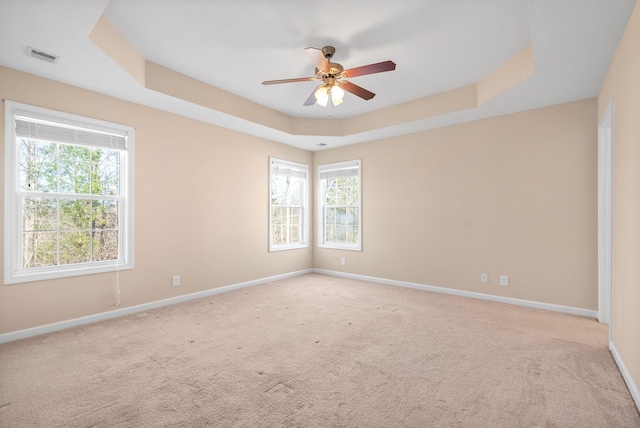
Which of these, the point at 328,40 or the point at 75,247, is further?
the point at 75,247

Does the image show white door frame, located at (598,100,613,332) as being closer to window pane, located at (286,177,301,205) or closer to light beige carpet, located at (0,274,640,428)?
light beige carpet, located at (0,274,640,428)

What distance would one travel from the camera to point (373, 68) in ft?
8.73

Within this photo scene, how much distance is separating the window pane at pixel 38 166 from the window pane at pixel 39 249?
1.54 feet

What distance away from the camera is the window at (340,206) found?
5.71m

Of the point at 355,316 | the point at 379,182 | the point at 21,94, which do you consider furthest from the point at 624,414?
the point at 21,94

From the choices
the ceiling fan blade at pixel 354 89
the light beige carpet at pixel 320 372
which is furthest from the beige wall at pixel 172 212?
the ceiling fan blade at pixel 354 89

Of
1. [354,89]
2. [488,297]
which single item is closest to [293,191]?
[354,89]

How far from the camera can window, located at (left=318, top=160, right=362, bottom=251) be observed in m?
5.71

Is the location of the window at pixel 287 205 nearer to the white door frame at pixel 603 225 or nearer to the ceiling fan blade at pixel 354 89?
the ceiling fan blade at pixel 354 89

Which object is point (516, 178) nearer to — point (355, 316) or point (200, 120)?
point (355, 316)

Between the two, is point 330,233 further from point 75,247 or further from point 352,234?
point 75,247

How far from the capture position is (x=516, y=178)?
401cm

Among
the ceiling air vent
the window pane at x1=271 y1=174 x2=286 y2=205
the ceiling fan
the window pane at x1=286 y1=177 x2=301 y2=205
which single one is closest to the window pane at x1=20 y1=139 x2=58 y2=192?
the ceiling air vent

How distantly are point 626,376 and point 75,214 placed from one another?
5084 millimetres
